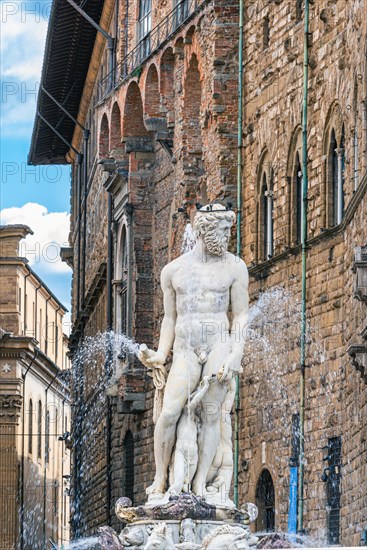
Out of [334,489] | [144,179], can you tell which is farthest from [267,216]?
[144,179]

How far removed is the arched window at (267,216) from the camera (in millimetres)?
43844

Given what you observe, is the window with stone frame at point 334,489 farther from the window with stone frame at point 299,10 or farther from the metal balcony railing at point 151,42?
the metal balcony railing at point 151,42

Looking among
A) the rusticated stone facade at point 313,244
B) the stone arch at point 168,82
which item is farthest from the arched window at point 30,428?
the rusticated stone facade at point 313,244

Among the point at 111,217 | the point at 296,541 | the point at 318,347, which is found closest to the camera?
the point at 296,541

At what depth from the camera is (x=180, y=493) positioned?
27953 millimetres

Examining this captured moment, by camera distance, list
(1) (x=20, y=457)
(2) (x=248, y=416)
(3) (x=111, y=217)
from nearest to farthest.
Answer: (2) (x=248, y=416), (3) (x=111, y=217), (1) (x=20, y=457)

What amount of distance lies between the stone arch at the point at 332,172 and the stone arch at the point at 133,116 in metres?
18.8

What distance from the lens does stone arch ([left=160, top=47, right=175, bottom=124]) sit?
5262 centimetres

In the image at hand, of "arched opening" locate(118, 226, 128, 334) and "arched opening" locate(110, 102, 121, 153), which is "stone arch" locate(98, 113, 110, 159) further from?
"arched opening" locate(118, 226, 128, 334)

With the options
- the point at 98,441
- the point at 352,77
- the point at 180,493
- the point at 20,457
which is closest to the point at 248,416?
the point at 352,77

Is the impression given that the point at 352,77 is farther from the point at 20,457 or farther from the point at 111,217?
the point at 20,457

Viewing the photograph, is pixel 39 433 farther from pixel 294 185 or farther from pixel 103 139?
pixel 294 185

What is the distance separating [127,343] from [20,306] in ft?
144

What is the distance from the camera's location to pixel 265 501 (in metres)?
43.2
